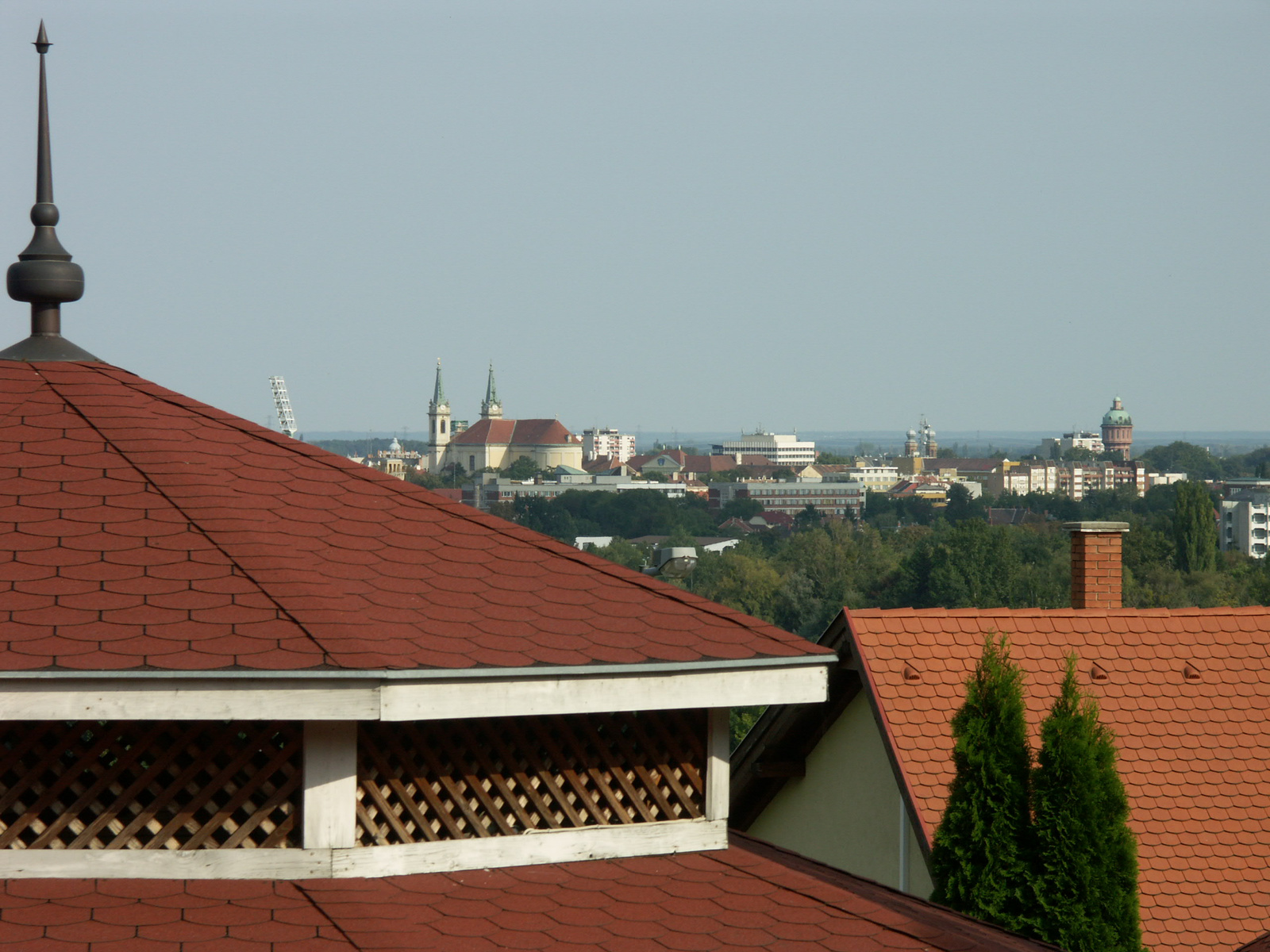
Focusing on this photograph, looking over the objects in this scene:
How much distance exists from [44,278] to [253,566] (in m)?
1.86

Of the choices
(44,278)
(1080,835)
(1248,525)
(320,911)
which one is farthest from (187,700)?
(1248,525)

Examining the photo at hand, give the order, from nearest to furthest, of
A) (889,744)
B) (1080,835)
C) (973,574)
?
(1080,835) → (889,744) → (973,574)

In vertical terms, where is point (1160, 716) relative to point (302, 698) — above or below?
below

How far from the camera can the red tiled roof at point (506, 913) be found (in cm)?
414

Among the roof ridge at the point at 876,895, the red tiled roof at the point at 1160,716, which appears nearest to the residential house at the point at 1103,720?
the red tiled roof at the point at 1160,716

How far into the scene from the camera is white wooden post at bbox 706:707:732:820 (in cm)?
533

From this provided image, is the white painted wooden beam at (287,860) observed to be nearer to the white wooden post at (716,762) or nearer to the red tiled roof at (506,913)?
the red tiled roof at (506,913)

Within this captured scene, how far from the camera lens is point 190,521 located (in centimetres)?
498

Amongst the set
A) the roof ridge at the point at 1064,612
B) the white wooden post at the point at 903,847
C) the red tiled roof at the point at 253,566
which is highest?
the red tiled roof at the point at 253,566

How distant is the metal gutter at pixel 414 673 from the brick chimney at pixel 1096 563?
7.10 metres

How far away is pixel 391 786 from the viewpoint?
470 cm

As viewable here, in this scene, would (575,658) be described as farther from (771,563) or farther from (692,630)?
(771,563)

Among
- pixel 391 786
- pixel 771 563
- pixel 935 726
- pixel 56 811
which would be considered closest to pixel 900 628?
pixel 935 726

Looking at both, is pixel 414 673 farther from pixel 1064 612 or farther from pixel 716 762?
pixel 1064 612
